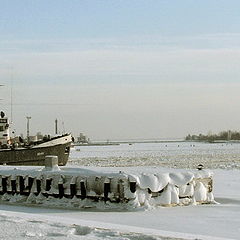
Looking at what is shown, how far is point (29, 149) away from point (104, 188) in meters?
19.5

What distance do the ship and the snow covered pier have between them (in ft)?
52.8

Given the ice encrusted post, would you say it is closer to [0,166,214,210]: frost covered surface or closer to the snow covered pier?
the snow covered pier

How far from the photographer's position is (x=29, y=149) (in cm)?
3450

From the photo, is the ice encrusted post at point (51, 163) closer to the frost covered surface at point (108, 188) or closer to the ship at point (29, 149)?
the frost covered surface at point (108, 188)

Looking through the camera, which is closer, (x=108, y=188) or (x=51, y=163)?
(x=108, y=188)

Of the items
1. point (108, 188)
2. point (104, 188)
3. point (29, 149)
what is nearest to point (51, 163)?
point (104, 188)

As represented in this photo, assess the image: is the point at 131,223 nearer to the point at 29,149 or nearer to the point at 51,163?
the point at 51,163

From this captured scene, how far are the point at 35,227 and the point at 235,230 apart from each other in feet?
12.8

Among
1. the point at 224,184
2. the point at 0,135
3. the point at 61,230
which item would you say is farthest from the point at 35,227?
the point at 0,135

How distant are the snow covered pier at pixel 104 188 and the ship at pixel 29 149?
16106mm

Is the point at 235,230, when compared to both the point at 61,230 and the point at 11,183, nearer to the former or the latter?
the point at 61,230

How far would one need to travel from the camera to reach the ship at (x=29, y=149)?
112 ft

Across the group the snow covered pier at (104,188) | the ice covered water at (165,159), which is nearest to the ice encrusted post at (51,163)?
the snow covered pier at (104,188)

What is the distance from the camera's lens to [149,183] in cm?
1550
